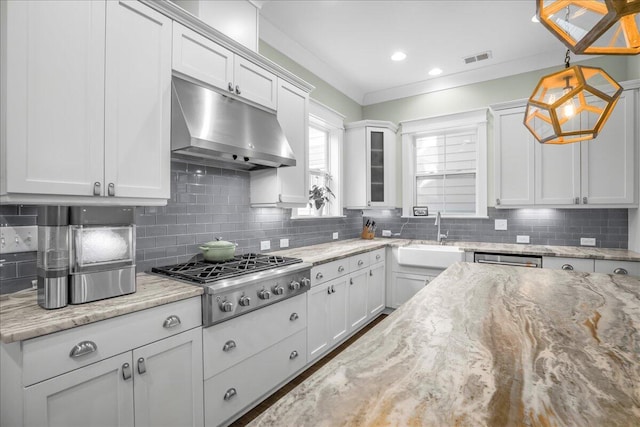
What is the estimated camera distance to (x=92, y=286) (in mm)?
1470

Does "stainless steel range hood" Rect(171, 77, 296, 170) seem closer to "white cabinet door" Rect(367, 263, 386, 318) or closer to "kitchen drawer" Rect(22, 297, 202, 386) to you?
"kitchen drawer" Rect(22, 297, 202, 386)

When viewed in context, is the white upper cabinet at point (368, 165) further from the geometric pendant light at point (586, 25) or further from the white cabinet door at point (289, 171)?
the geometric pendant light at point (586, 25)

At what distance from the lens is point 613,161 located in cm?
321

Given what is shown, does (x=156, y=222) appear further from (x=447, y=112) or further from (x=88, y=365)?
(x=447, y=112)

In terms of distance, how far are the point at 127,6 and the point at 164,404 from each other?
2127 mm

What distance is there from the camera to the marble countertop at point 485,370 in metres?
0.62

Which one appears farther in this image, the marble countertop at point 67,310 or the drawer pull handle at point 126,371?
the drawer pull handle at point 126,371

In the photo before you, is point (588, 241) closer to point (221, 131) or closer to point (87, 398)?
point (221, 131)

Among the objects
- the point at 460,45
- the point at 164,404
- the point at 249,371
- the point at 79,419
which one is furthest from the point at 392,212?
the point at 79,419

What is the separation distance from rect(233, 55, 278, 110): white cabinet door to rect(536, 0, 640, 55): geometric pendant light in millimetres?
1958

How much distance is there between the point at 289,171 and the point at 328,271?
99cm

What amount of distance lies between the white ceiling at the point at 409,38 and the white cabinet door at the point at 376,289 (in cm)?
254

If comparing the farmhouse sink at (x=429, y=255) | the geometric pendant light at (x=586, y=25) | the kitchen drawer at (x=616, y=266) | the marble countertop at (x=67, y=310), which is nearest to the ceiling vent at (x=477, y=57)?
the farmhouse sink at (x=429, y=255)

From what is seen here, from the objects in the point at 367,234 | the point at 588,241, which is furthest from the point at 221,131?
the point at 588,241
